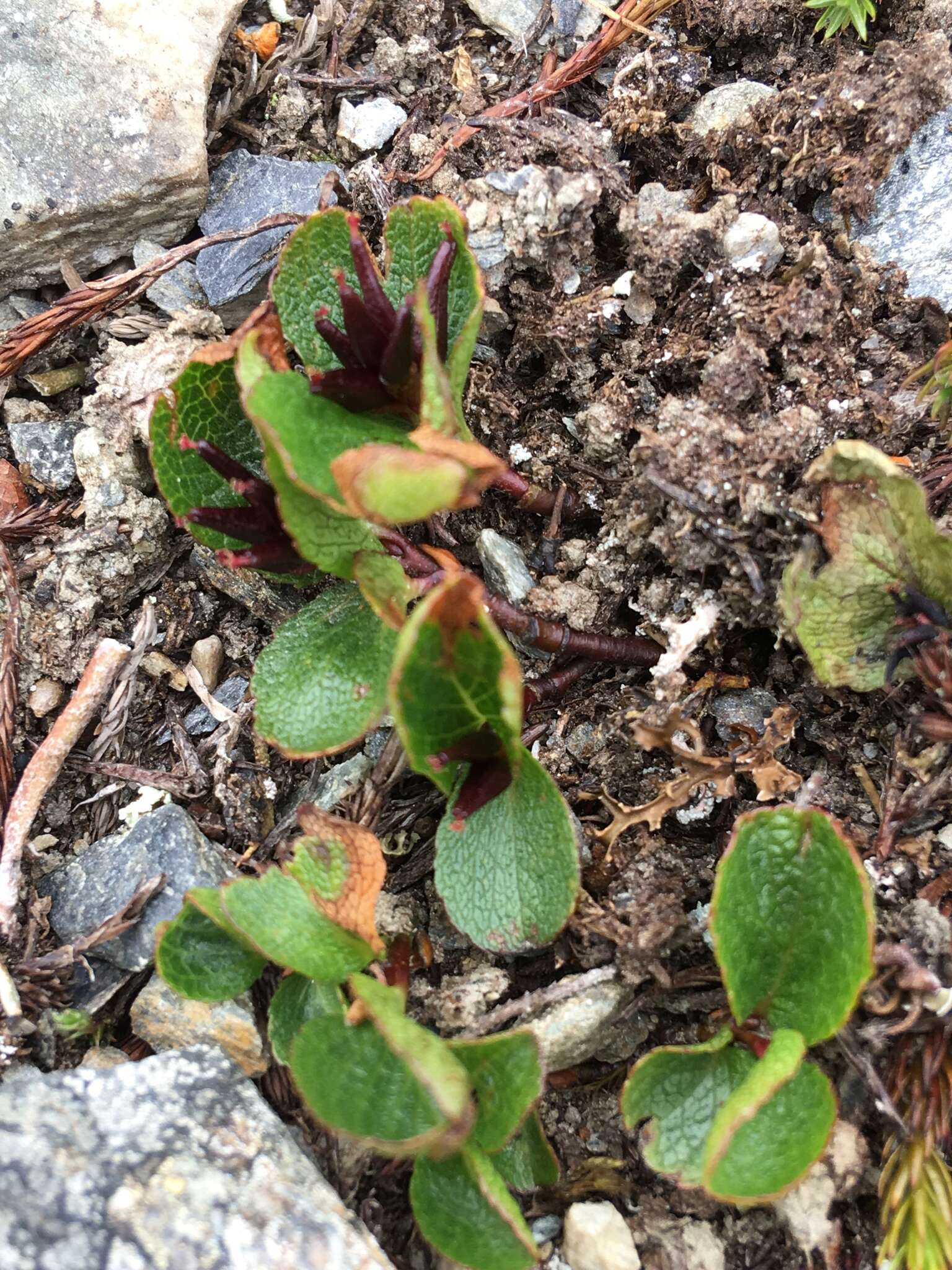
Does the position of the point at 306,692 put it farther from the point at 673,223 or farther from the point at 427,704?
the point at 673,223

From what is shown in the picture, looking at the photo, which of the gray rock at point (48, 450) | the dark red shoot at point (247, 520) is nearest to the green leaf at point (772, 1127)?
the dark red shoot at point (247, 520)

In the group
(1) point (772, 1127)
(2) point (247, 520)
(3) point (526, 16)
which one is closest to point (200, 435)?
(2) point (247, 520)

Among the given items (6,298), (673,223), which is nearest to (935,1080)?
(673,223)

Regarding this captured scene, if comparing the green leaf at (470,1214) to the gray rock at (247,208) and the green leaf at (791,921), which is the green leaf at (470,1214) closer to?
the green leaf at (791,921)

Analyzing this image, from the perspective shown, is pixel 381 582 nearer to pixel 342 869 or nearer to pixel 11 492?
pixel 342 869

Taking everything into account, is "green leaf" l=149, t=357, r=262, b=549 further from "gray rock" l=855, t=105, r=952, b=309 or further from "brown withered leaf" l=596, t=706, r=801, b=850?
"gray rock" l=855, t=105, r=952, b=309
